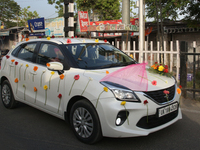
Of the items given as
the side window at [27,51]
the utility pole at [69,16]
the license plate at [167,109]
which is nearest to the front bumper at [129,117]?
the license plate at [167,109]

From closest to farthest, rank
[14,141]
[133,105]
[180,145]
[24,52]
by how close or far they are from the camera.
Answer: [133,105] → [180,145] → [14,141] → [24,52]

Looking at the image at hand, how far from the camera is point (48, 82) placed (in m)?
4.11

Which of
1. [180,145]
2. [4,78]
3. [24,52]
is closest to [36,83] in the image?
[24,52]

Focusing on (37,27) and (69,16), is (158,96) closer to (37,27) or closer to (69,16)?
(69,16)

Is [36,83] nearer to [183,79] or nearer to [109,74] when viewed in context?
[109,74]

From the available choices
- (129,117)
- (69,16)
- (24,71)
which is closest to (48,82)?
(24,71)

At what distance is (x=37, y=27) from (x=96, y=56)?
2399 centimetres

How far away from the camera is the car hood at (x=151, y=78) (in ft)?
11.1

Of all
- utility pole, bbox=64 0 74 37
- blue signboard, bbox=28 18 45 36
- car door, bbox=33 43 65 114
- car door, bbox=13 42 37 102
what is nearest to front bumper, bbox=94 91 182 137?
car door, bbox=33 43 65 114

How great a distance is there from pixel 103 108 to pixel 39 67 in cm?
193

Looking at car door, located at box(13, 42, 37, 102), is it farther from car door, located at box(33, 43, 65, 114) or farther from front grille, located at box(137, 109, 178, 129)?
front grille, located at box(137, 109, 178, 129)

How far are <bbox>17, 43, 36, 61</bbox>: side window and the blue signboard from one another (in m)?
21.4

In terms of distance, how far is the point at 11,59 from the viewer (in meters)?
5.35

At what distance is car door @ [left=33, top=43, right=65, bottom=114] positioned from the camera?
154 inches
